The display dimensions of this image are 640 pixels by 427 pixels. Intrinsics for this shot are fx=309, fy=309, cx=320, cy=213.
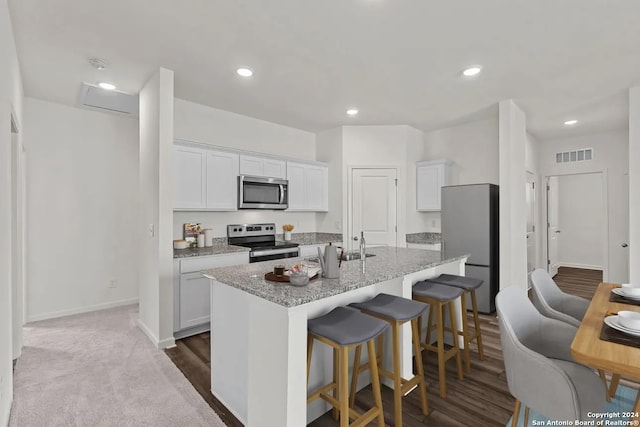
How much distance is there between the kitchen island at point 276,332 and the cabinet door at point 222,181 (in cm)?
167

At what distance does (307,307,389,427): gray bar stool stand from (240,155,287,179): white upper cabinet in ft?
8.92

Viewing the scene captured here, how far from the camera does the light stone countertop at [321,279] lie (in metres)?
1.59

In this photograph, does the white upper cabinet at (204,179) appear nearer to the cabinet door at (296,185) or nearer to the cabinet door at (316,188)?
the cabinet door at (296,185)

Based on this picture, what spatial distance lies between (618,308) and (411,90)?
2.74m

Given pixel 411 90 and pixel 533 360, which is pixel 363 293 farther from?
pixel 411 90

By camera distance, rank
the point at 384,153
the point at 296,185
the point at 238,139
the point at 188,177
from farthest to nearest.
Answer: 1. the point at 384,153
2. the point at 296,185
3. the point at 238,139
4. the point at 188,177

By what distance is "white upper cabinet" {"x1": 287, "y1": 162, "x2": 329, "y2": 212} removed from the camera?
4758mm

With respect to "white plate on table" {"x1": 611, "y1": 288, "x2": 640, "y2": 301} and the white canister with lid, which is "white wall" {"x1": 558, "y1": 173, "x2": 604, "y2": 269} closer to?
"white plate on table" {"x1": 611, "y1": 288, "x2": 640, "y2": 301}

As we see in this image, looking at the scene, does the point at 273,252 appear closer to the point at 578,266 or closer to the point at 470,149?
the point at 470,149

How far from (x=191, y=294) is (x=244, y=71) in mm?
2375

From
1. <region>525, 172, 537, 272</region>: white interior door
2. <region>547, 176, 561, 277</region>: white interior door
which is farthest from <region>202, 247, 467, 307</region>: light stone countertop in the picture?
<region>547, 176, 561, 277</region>: white interior door

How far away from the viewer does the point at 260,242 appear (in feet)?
14.9

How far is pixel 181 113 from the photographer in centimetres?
389

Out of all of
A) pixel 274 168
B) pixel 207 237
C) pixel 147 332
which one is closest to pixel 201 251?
pixel 207 237
